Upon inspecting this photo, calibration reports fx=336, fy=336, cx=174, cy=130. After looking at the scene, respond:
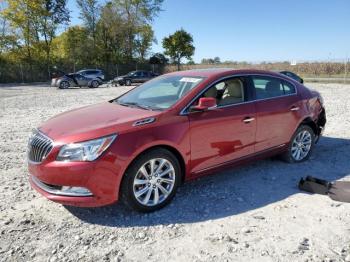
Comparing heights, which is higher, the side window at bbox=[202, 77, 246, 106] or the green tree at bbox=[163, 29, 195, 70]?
the green tree at bbox=[163, 29, 195, 70]

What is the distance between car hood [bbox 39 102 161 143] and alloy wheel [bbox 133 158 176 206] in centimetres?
54

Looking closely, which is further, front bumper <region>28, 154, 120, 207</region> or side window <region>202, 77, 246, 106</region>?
side window <region>202, 77, 246, 106</region>

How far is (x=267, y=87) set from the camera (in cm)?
518

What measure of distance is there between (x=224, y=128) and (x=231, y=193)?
0.87 m

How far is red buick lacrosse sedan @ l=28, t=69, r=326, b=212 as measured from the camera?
352 cm

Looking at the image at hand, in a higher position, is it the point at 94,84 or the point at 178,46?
the point at 178,46

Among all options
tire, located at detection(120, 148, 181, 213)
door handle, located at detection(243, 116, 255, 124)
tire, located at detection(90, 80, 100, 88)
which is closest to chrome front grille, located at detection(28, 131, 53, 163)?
tire, located at detection(120, 148, 181, 213)

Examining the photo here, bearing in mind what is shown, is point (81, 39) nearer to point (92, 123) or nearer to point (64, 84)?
point (64, 84)

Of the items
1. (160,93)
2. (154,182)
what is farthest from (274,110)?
(154,182)

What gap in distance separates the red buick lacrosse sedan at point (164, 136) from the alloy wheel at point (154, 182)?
0.01m

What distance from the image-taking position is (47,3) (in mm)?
39812

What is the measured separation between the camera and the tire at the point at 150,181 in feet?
12.1

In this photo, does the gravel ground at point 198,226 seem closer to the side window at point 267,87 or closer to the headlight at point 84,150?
the headlight at point 84,150

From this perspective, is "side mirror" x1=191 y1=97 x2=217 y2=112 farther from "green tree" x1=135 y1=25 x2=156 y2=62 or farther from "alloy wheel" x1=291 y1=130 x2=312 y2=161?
"green tree" x1=135 y1=25 x2=156 y2=62
